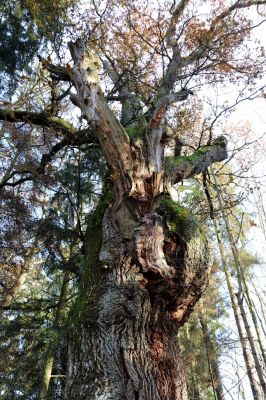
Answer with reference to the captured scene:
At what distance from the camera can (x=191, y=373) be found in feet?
37.5

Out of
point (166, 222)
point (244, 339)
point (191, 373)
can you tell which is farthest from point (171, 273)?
point (191, 373)

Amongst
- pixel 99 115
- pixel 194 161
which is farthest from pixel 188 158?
pixel 99 115

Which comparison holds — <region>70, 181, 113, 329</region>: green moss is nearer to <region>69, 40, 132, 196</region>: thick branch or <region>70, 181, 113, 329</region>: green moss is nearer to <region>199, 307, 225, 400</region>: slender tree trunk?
<region>69, 40, 132, 196</region>: thick branch

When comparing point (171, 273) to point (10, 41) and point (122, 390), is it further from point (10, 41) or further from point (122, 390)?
point (10, 41)

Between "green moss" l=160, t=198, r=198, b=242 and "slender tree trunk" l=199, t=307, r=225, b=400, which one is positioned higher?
"slender tree trunk" l=199, t=307, r=225, b=400

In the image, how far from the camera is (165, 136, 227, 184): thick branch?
503cm

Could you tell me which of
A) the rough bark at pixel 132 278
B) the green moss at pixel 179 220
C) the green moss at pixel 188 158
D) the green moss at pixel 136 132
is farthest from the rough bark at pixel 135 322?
the green moss at pixel 188 158

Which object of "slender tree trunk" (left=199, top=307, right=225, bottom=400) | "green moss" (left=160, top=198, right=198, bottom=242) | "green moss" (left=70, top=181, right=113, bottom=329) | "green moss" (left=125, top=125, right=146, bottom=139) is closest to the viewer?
"green moss" (left=70, top=181, right=113, bottom=329)

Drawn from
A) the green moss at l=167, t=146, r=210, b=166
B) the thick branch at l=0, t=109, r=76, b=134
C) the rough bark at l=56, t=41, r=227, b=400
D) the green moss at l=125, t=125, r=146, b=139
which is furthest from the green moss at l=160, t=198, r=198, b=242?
the thick branch at l=0, t=109, r=76, b=134

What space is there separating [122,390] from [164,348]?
0.56 metres

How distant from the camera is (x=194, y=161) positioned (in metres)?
5.34

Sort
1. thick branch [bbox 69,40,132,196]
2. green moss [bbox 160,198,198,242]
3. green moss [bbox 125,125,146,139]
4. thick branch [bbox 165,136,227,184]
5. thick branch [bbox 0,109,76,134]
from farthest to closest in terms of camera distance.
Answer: thick branch [bbox 0,109,76,134]
thick branch [bbox 165,136,227,184]
green moss [bbox 125,125,146,139]
thick branch [bbox 69,40,132,196]
green moss [bbox 160,198,198,242]

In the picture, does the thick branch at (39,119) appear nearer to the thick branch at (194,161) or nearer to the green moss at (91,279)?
the thick branch at (194,161)

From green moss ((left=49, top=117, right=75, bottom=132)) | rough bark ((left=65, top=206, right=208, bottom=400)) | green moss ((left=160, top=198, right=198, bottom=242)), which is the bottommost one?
rough bark ((left=65, top=206, right=208, bottom=400))
